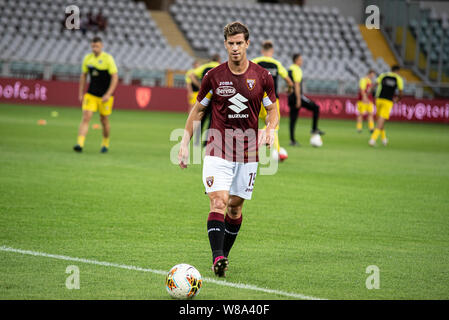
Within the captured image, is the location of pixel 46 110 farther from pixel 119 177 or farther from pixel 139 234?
pixel 139 234

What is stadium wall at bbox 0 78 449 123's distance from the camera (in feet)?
104

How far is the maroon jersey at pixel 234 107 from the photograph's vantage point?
21.5ft

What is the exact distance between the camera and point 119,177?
12.5 metres

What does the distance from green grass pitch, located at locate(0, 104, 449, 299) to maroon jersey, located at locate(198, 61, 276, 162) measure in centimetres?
112

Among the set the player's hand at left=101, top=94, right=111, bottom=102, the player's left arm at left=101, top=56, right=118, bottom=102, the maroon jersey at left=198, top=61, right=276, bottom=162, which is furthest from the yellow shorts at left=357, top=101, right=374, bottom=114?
the maroon jersey at left=198, top=61, right=276, bottom=162

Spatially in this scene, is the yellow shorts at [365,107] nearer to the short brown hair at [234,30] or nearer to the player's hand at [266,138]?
the player's hand at [266,138]

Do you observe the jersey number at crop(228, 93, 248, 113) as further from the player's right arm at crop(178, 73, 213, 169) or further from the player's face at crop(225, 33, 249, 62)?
the player's face at crop(225, 33, 249, 62)

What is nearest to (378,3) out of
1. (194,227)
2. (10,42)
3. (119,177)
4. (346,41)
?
(346,41)

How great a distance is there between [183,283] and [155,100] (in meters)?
28.5

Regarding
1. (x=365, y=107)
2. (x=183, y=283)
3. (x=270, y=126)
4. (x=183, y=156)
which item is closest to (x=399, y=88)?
Answer: (x=365, y=107)

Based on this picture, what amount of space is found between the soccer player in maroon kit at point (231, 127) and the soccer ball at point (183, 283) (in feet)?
2.42

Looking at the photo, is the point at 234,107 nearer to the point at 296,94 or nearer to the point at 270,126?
the point at 270,126

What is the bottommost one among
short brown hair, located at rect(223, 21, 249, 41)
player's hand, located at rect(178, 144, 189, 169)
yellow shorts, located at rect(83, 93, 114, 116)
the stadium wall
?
the stadium wall

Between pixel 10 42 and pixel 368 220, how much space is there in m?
27.6
